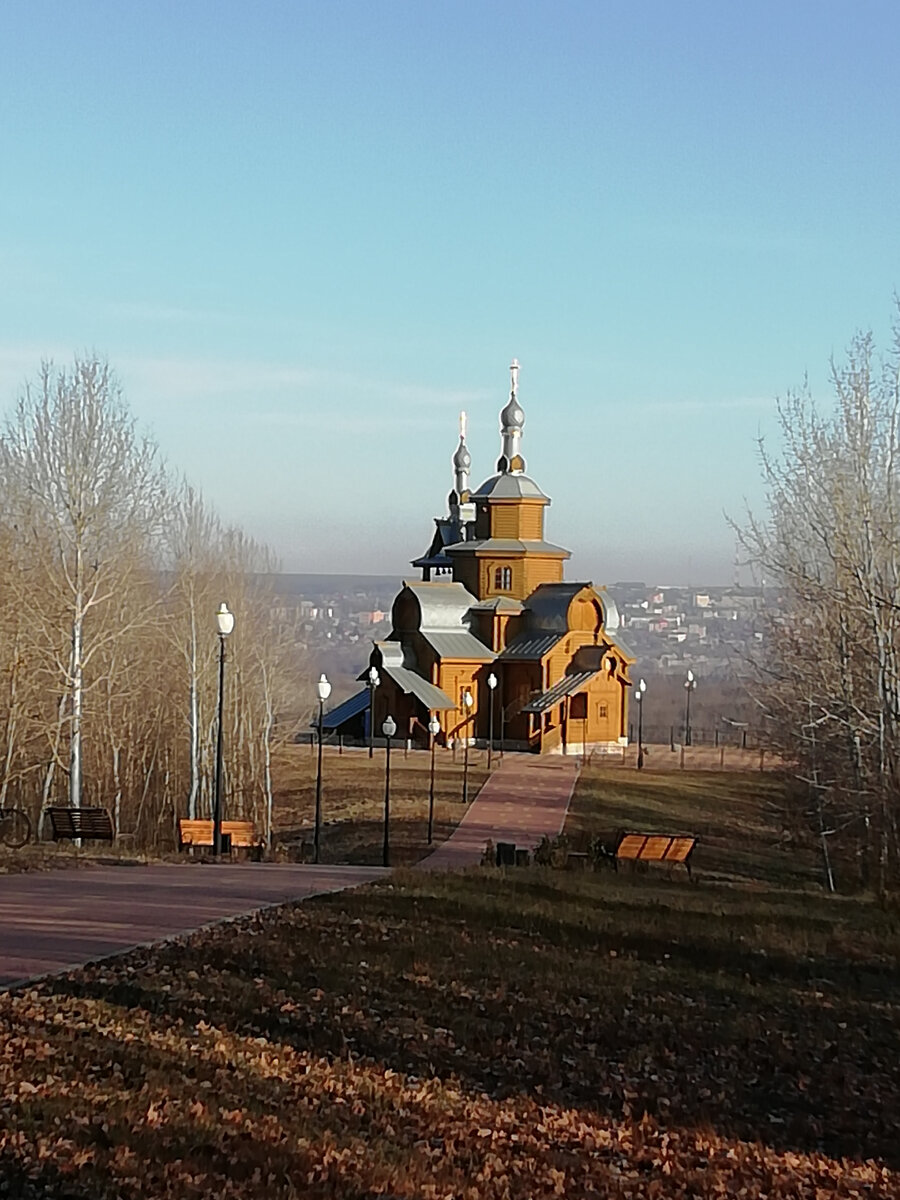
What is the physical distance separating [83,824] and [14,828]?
9.03 feet

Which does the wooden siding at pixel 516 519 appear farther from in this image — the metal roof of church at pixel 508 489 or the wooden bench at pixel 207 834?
the wooden bench at pixel 207 834

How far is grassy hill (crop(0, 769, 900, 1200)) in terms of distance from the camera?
7.04 meters

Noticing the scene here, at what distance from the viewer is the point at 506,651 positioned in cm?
5125

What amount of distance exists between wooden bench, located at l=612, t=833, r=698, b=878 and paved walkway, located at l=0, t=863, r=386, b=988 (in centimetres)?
504

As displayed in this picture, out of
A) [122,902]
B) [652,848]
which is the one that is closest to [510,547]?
[652,848]

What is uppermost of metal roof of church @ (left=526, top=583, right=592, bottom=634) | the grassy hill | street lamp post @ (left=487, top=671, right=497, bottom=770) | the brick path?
metal roof of church @ (left=526, top=583, right=592, bottom=634)

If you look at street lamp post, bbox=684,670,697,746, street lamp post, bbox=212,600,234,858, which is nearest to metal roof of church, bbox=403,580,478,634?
street lamp post, bbox=684,670,697,746

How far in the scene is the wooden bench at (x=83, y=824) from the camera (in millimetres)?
21438

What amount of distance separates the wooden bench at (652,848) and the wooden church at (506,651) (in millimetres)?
24512

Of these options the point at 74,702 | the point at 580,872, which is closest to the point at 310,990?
the point at 580,872

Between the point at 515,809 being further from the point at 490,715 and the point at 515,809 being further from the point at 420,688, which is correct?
the point at 420,688

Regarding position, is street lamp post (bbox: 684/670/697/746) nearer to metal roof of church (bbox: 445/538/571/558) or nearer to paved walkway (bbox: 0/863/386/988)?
metal roof of church (bbox: 445/538/571/558)

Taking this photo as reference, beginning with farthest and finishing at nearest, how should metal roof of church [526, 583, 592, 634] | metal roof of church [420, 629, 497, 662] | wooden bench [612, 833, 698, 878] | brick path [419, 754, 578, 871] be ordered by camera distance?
1. metal roof of church [526, 583, 592, 634]
2. metal roof of church [420, 629, 497, 662]
3. brick path [419, 754, 578, 871]
4. wooden bench [612, 833, 698, 878]

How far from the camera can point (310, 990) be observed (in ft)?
34.3
